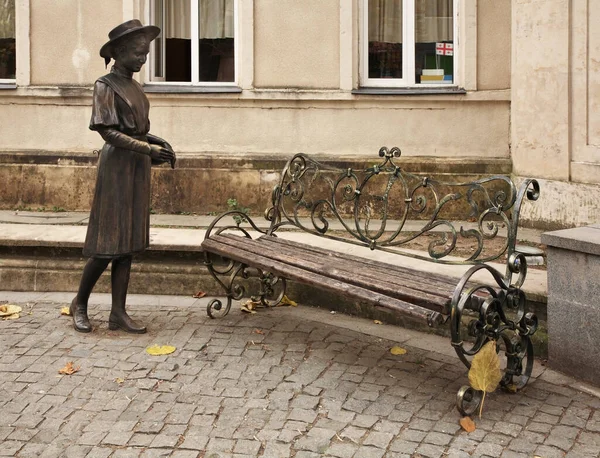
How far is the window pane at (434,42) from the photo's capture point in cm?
1060

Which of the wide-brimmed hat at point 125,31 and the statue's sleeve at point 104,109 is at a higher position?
the wide-brimmed hat at point 125,31

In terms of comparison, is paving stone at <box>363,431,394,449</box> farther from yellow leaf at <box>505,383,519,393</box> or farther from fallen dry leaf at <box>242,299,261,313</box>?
fallen dry leaf at <box>242,299,261,313</box>

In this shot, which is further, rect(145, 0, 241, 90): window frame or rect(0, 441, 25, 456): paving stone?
rect(145, 0, 241, 90): window frame

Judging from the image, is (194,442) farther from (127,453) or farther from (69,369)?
(69,369)

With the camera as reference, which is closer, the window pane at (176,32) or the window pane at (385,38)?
the window pane at (385,38)

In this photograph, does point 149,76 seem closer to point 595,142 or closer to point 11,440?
point 595,142

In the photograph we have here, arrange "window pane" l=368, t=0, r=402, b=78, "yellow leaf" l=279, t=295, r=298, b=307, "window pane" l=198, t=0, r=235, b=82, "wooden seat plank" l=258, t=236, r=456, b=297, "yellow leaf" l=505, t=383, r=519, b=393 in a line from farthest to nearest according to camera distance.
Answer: "window pane" l=198, t=0, r=235, b=82 < "window pane" l=368, t=0, r=402, b=78 < "yellow leaf" l=279, t=295, r=298, b=307 < "wooden seat plank" l=258, t=236, r=456, b=297 < "yellow leaf" l=505, t=383, r=519, b=393

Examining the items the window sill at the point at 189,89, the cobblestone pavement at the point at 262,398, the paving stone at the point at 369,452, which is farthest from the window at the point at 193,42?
the paving stone at the point at 369,452

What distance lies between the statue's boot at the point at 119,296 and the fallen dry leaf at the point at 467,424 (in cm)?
256

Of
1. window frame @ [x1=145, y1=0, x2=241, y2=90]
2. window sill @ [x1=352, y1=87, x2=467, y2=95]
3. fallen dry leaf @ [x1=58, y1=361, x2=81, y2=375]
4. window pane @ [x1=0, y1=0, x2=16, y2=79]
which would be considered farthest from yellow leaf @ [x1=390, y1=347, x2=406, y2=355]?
window pane @ [x1=0, y1=0, x2=16, y2=79]

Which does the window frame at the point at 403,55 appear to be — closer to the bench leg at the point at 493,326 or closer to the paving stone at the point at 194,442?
the bench leg at the point at 493,326

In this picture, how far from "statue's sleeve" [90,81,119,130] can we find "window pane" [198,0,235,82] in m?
4.93

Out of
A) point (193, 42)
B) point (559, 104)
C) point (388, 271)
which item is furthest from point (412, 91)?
point (388, 271)

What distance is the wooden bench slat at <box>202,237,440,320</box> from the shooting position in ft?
16.4
